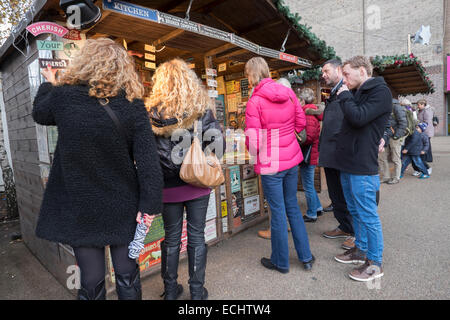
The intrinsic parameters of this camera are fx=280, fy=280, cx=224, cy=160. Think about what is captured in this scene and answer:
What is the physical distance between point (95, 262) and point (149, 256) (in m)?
1.27

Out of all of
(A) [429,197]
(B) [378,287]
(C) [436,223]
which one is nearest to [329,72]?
(B) [378,287]

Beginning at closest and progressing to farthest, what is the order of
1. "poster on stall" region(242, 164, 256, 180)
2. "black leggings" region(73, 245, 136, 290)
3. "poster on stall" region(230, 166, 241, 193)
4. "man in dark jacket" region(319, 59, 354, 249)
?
"black leggings" region(73, 245, 136, 290)
"man in dark jacket" region(319, 59, 354, 249)
"poster on stall" region(230, 166, 241, 193)
"poster on stall" region(242, 164, 256, 180)

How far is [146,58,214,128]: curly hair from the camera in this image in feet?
6.10

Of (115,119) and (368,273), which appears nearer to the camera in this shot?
(115,119)

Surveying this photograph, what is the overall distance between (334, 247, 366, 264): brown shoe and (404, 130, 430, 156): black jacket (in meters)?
5.02

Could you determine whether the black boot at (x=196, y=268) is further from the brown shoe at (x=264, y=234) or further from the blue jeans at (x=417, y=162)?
the blue jeans at (x=417, y=162)

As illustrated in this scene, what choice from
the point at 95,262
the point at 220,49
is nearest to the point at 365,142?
the point at 95,262

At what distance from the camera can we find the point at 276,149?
8.20 feet

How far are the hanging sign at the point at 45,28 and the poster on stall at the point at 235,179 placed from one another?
228 cm

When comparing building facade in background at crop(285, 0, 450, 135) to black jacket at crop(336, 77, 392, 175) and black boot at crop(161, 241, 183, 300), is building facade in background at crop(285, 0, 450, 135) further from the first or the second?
black boot at crop(161, 241, 183, 300)

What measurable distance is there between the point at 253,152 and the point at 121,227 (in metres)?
1.42

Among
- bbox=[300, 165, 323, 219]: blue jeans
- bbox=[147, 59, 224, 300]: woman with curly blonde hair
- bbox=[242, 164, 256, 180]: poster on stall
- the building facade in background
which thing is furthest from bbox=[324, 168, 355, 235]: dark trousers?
the building facade in background

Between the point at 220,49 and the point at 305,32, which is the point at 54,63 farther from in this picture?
the point at 305,32
